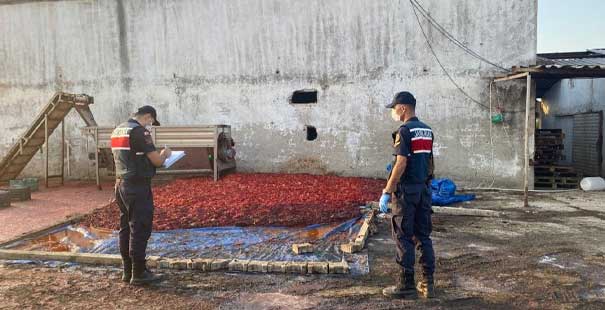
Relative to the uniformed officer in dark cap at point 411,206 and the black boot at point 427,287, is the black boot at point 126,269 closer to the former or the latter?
the uniformed officer in dark cap at point 411,206

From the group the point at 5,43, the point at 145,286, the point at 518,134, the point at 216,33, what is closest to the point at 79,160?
A: the point at 5,43

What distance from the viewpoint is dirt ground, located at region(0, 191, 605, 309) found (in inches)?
150

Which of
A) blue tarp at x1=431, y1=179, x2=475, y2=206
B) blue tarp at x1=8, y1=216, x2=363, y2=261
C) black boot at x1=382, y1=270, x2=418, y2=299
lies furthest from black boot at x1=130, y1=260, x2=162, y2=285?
blue tarp at x1=431, y1=179, x2=475, y2=206

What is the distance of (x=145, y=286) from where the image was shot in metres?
4.29

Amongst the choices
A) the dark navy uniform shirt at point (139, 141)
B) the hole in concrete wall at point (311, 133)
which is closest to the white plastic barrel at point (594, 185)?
the hole in concrete wall at point (311, 133)

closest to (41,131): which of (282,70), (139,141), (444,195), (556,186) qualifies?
(282,70)

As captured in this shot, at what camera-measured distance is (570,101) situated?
1393 centimetres

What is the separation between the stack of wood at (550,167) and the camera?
10.9 m

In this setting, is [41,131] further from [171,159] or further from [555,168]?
[555,168]

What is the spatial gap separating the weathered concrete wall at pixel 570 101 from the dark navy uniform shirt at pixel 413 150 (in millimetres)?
10865

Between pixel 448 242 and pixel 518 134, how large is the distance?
19.9ft

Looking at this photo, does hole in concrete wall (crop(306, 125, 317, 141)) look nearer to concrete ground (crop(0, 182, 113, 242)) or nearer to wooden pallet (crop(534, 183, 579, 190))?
concrete ground (crop(0, 182, 113, 242))

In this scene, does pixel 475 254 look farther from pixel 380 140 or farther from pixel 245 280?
pixel 380 140

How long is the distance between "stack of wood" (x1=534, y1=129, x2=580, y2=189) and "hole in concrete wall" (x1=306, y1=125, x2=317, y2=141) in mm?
5790
